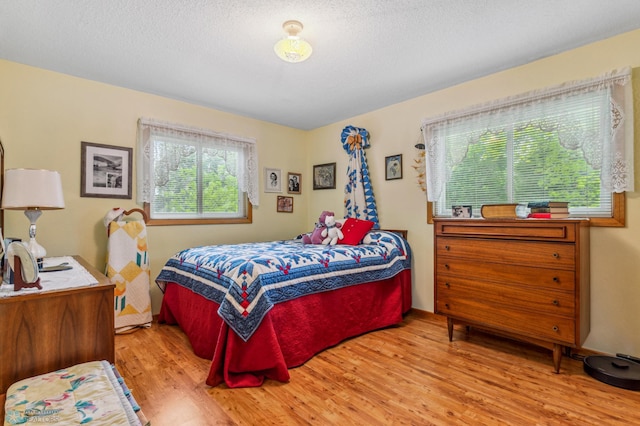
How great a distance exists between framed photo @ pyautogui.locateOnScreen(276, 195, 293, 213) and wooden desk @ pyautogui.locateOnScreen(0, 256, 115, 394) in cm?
293

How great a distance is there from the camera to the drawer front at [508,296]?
2059 mm

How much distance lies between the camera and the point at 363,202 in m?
3.83

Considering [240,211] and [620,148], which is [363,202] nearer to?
[240,211]

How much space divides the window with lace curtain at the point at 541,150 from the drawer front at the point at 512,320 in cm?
91

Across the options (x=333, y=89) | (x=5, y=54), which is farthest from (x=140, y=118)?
(x=333, y=89)

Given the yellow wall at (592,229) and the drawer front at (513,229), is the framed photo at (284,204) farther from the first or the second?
the drawer front at (513,229)

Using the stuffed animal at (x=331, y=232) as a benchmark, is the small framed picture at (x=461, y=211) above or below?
above

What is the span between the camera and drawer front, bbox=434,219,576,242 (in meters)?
2.05

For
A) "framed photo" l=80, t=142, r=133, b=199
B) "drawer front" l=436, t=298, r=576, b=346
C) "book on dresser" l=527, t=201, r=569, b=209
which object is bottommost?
"drawer front" l=436, t=298, r=576, b=346

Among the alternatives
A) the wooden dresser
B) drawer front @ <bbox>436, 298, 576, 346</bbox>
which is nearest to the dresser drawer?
the wooden dresser

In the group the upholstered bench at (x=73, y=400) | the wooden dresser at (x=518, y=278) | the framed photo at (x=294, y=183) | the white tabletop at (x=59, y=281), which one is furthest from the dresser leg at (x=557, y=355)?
the framed photo at (x=294, y=183)

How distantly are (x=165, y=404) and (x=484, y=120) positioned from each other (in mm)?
3285

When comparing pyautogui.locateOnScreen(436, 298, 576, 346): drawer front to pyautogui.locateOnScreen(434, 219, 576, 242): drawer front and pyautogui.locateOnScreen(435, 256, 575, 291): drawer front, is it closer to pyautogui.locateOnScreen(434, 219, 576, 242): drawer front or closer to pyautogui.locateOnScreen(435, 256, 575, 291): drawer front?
pyautogui.locateOnScreen(435, 256, 575, 291): drawer front

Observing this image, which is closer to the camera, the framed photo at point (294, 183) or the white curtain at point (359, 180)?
the white curtain at point (359, 180)
